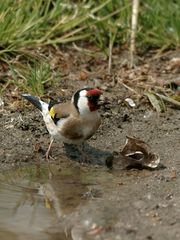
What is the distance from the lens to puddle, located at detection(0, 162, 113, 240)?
4.51 m

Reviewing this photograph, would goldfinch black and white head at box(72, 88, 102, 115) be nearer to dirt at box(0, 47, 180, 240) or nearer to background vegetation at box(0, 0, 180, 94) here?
dirt at box(0, 47, 180, 240)

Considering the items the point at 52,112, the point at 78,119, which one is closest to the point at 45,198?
the point at 78,119

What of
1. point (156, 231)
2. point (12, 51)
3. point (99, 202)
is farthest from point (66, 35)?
point (156, 231)

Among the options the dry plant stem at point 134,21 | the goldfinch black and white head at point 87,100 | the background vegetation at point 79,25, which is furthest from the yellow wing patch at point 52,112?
the dry plant stem at point 134,21

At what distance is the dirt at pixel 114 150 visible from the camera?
4.48 meters

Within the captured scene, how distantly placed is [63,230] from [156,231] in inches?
20.5

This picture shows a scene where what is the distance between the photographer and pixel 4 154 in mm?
5844

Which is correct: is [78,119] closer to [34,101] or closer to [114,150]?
[114,150]

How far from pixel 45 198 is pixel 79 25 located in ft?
10.4

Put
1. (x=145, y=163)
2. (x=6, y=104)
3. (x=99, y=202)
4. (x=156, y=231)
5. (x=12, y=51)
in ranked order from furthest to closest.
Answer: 1. (x=12, y=51)
2. (x=6, y=104)
3. (x=145, y=163)
4. (x=99, y=202)
5. (x=156, y=231)

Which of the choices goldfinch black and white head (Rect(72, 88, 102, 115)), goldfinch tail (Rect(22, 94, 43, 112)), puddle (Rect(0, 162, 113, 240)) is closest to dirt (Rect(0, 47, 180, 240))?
puddle (Rect(0, 162, 113, 240))

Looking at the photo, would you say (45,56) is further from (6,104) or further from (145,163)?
(145,163)

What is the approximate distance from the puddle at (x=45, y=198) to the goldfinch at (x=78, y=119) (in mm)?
226

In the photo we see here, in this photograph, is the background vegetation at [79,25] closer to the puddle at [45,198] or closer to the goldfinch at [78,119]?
the goldfinch at [78,119]
